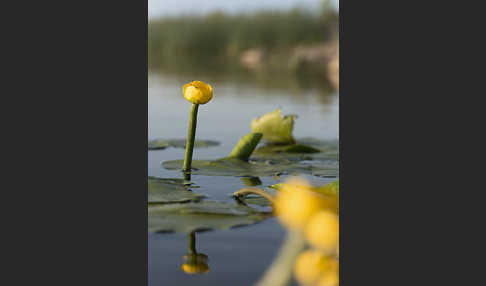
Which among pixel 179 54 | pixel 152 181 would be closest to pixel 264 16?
pixel 179 54

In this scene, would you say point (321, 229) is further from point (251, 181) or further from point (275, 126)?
point (275, 126)

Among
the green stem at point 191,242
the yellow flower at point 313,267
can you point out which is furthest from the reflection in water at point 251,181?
the yellow flower at point 313,267

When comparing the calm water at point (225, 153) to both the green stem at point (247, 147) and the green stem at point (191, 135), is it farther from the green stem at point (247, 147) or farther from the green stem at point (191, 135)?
the green stem at point (247, 147)

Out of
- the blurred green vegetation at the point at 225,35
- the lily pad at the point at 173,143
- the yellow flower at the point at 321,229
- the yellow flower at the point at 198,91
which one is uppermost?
the blurred green vegetation at the point at 225,35

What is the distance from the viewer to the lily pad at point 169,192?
1.32m

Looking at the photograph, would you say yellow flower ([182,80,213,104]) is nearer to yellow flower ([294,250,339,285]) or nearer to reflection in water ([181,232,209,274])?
→ reflection in water ([181,232,209,274])

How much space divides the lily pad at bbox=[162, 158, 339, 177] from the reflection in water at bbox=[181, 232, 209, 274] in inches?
26.4

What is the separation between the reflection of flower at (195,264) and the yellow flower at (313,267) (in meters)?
0.22

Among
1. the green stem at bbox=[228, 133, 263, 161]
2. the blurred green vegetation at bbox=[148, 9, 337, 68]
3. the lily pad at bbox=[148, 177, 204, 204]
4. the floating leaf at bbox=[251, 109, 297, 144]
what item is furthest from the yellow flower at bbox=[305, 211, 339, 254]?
the blurred green vegetation at bbox=[148, 9, 337, 68]

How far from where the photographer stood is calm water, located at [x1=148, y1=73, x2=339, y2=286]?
96cm

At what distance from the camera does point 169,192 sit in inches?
54.8

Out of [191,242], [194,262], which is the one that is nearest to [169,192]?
[191,242]
